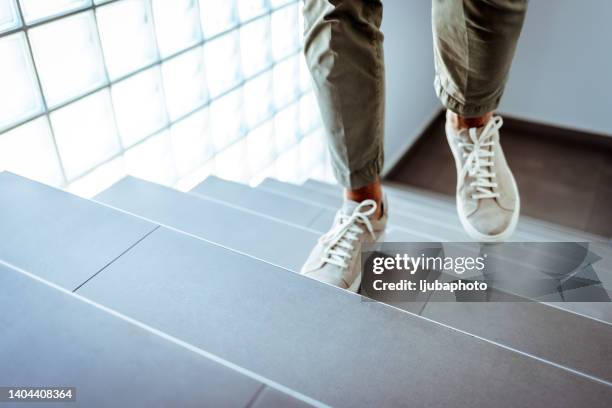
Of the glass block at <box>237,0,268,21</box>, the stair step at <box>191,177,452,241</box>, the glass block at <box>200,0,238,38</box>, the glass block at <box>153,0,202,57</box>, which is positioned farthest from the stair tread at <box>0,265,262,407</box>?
the glass block at <box>237,0,268,21</box>

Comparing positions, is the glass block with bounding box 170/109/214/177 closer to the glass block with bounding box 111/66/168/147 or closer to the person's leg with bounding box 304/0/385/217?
the glass block with bounding box 111/66/168/147

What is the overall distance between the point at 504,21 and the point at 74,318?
0.93 meters

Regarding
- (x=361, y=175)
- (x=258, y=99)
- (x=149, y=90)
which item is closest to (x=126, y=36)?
(x=149, y=90)

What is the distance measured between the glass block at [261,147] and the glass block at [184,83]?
0.38 meters

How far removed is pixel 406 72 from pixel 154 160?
1.74 metres

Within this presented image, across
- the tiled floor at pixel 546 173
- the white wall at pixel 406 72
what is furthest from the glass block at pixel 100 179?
the tiled floor at pixel 546 173

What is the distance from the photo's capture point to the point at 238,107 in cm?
207

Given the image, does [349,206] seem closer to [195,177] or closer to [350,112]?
[350,112]

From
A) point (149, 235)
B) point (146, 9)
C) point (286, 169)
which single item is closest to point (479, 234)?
point (149, 235)

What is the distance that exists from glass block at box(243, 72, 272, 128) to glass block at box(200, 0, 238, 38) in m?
0.27

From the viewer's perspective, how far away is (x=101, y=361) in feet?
2.36

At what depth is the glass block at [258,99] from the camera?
2117 millimetres

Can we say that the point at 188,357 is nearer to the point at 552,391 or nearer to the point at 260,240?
the point at 552,391

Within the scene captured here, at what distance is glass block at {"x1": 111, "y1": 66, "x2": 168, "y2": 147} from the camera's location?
61.4 inches
